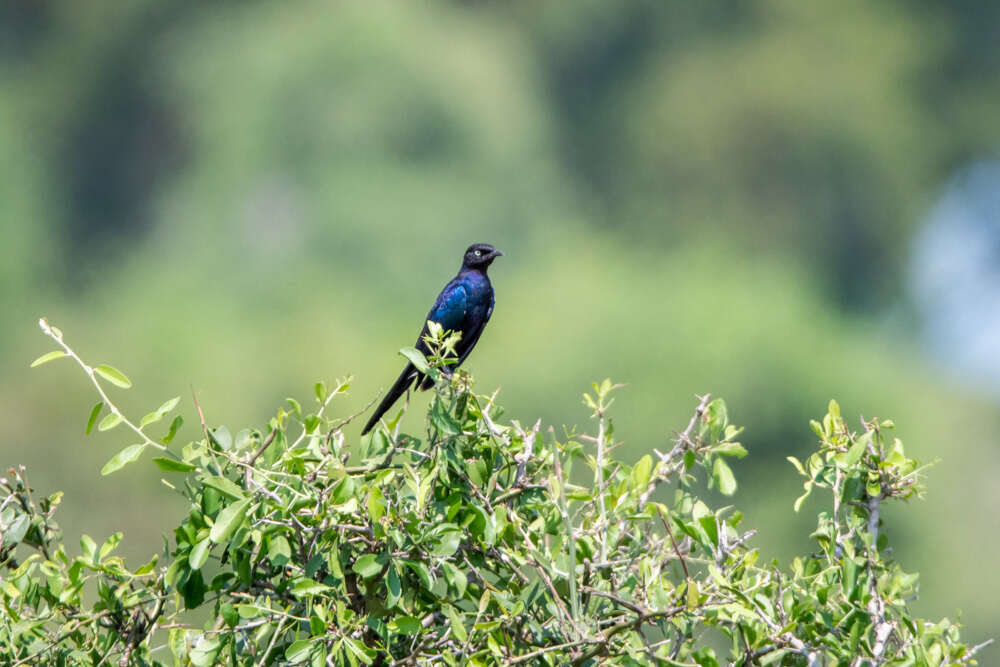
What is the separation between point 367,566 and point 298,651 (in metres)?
0.16

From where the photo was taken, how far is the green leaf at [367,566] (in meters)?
1.68

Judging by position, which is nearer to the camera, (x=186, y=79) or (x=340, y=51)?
(x=340, y=51)

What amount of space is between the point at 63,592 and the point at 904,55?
22068 mm

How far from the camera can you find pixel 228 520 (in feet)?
5.28

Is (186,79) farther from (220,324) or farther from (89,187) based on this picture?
(220,324)

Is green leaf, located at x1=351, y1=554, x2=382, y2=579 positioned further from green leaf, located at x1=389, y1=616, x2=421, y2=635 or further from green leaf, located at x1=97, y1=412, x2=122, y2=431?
green leaf, located at x1=97, y1=412, x2=122, y2=431

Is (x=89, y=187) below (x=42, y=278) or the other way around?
the other way around

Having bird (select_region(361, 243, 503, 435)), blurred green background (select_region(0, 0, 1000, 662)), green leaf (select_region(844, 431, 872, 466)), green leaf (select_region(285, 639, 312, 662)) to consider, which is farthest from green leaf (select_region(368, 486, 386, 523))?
blurred green background (select_region(0, 0, 1000, 662))

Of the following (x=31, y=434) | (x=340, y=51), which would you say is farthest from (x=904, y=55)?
(x=31, y=434)

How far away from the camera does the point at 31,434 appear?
48.2ft

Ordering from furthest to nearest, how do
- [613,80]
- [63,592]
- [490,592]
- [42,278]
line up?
1. [613,80]
2. [42,278]
3. [63,592]
4. [490,592]

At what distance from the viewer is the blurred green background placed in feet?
44.9

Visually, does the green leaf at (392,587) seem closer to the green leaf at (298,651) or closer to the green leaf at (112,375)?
the green leaf at (298,651)

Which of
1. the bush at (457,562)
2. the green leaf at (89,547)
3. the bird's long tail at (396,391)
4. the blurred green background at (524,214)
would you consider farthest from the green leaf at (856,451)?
the blurred green background at (524,214)
